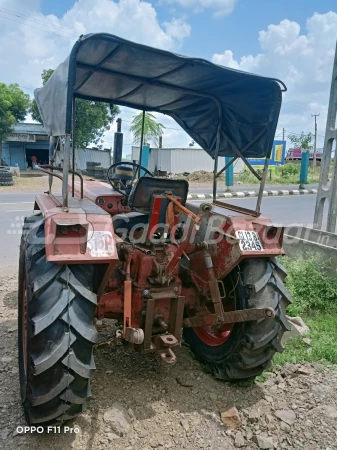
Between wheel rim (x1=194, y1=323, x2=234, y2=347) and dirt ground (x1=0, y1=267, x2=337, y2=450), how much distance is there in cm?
25

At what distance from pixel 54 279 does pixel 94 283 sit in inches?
19.8

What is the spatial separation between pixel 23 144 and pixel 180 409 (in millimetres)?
30980

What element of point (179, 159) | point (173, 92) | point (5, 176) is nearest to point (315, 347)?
point (173, 92)

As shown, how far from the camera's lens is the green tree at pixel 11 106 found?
24.9m

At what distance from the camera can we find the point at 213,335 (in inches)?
149

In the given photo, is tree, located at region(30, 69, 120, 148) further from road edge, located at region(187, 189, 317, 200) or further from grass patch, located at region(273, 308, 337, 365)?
grass patch, located at region(273, 308, 337, 365)

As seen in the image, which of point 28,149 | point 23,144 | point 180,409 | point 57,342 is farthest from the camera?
point 28,149

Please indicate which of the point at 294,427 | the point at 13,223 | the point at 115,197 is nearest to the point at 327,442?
the point at 294,427

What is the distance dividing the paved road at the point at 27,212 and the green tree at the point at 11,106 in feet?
35.7

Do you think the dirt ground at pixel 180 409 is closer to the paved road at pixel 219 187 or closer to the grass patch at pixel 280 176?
A: the paved road at pixel 219 187

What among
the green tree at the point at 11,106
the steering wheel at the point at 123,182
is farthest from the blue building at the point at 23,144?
the steering wheel at the point at 123,182

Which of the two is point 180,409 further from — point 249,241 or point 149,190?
point 149,190

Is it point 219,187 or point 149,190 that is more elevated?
point 149,190

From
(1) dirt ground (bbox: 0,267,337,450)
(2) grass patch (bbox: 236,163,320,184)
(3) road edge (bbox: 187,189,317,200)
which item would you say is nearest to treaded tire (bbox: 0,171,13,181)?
(3) road edge (bbox: 187,189,317,200)
